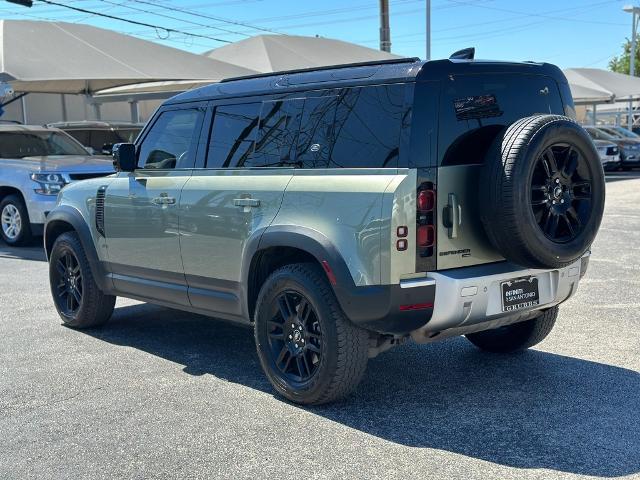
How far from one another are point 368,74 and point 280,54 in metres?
18.8

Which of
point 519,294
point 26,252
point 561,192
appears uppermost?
point 561,192

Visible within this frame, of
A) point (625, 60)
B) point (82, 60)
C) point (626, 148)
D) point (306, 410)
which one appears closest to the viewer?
point (306, 410)

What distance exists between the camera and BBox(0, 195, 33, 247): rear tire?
37.6ft

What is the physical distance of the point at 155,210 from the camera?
552cm

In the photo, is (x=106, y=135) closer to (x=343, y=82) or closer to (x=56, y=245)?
(x=56, y=245)

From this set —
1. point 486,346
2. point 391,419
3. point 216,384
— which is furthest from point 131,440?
point 486,346

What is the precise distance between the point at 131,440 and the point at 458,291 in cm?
191

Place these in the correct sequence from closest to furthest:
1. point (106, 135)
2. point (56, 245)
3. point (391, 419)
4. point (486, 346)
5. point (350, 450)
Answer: point (350, 450), point (391, 419), point (486, 346), point (56, 245), point (106, 135)

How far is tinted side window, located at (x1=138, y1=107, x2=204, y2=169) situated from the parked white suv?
218 inches

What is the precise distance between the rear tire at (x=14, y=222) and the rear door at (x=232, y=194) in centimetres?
708

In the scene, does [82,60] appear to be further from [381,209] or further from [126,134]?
[381,209]

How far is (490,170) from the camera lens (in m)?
4.02

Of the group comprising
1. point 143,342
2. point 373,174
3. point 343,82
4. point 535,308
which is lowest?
point 143,342

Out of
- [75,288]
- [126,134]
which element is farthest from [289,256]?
[126,134]
